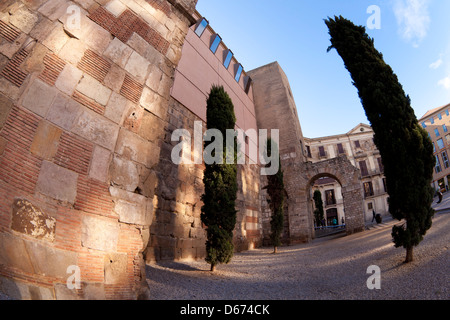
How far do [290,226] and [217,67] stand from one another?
9773mm

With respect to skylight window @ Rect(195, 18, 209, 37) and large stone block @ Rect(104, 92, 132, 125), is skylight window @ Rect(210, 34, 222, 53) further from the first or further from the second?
large stone block @ Rect(104, 92, 132, 125)

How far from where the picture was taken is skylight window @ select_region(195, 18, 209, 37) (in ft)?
35.2

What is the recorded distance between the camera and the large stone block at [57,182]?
224 centimetres

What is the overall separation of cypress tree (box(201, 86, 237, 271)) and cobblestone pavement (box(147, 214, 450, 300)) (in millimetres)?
563

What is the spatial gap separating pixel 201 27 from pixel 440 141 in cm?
3217

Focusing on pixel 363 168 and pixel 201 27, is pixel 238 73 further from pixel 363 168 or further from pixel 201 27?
pixel 363 168

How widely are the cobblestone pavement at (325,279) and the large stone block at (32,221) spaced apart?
1.95 meters

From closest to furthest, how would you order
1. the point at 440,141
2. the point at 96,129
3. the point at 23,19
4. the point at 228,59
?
the point at 23,19 → the point at 96,129 → the point at 228,59 → the point at 440,141

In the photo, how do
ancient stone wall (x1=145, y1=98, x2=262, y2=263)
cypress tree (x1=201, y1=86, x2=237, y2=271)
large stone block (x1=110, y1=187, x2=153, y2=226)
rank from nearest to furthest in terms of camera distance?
large stone block (x1=110, y1=187, x2=153, y2=226) → cypress tree (x1=201, y1=86, x2=237, y2=271) → ancient stone wall (x1=145, y1=98, x2=262, y2=263)

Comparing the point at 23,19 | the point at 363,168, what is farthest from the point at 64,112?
the point at 363,168

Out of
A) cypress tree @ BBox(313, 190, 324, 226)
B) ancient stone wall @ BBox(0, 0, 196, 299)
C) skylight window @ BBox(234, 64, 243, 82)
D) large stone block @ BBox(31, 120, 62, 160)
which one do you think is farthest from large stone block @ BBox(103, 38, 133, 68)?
cypress tree @ BBox(313, 190, 324, 226)

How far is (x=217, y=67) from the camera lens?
1195 cm

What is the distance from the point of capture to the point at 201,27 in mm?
11008

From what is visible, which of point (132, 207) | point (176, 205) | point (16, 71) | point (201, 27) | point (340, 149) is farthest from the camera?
point (340, 149)
